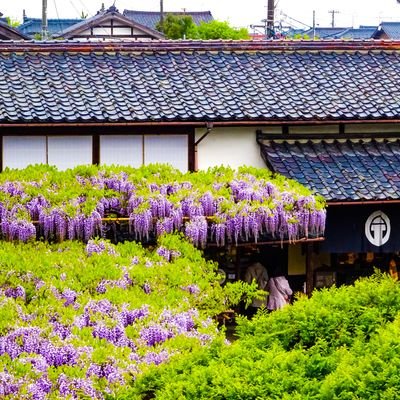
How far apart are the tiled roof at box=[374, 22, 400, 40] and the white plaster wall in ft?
157

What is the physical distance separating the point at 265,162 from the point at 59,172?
12.5 ft

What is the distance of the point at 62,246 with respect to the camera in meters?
14.5

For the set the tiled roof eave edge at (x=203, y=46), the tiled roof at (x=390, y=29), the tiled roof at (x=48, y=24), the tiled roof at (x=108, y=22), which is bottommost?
the tiled roof eave edge at (x=203, y=46)

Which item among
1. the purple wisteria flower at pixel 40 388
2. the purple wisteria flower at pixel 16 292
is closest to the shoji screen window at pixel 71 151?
the purple wisteria flower at pixel 16 292

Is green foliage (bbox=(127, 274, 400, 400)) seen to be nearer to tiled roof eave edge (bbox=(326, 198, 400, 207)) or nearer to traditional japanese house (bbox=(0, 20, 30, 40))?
tiled roof eave edge (bbox=(326, 198, 400, 207))

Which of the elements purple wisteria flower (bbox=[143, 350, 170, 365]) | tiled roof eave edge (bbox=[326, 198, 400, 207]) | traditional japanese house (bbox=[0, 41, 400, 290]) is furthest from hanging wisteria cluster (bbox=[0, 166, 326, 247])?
purple wisteria flower (bbox=[143, 350, 170, 365])

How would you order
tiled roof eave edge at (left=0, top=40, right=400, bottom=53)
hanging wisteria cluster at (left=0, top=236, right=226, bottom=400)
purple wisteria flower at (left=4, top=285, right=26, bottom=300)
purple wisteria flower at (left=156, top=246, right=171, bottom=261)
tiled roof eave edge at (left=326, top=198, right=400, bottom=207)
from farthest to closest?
tiled roof eave edge at (left=0, top=40, right=400, bottom=53)
tiled roof eave edge at (left=326, top=198, right=400, bottom=207)
purple wisteria flower at (left=156, top=246, right=171, bottom=261)
purple wisteria flower at (left=4, top=285, right=26, bottom=300)
hanging wisteria cluster at (left=0, top=236, right=226, bottom=400)

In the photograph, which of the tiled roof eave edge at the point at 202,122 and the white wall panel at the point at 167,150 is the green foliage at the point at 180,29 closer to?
the tiled roof eave edge at the point at 202,122

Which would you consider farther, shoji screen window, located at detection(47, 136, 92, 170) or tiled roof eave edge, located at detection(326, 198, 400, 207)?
shoji screen window, located at detection(47, 136, 92, 170)

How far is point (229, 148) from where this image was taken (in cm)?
1820

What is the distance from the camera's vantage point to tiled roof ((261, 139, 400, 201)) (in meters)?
17.3

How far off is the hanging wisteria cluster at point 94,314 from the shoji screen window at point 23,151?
3.21 m

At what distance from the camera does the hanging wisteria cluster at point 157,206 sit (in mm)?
15180

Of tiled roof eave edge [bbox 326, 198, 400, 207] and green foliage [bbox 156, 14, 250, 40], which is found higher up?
green foliage [bbox 156, 14, 250, 40]
